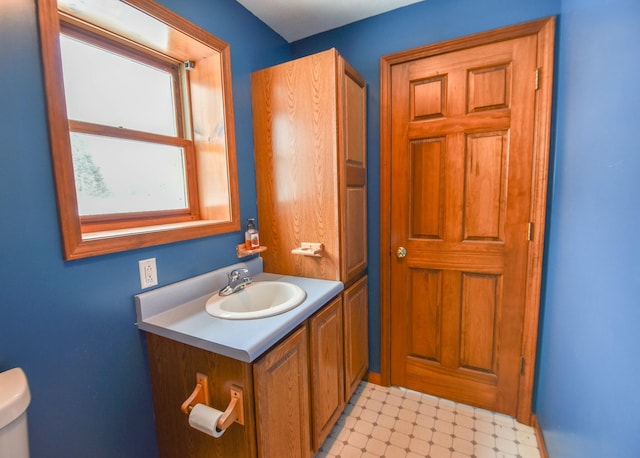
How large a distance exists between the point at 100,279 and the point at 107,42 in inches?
40.5

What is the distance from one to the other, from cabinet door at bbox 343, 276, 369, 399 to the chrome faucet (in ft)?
1.88

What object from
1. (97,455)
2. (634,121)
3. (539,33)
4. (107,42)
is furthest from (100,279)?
(539,33)

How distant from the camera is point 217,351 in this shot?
0.92 meters

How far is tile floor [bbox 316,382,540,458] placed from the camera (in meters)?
1.44

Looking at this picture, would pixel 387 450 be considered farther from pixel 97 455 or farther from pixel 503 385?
pixel 97 455

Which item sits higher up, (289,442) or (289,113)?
(289,113)

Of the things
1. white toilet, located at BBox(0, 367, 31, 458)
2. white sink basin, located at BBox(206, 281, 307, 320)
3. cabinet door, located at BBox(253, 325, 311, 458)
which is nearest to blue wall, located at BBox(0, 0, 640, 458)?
white toilet, located at BBox(0, 367, 31, 458)

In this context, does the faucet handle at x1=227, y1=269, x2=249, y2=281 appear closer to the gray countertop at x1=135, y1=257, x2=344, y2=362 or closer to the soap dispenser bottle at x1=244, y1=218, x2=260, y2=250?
the gray countertop at x1=135, y1=257, x2=344, y2=362

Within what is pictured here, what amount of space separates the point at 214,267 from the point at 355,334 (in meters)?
0.96

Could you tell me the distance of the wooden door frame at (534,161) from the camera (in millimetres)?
1407

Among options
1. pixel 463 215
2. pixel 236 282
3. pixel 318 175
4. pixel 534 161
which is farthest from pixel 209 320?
pixel 534 161

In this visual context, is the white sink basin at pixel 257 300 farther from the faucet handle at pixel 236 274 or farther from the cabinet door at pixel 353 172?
the cabinet door at pixel 353 172

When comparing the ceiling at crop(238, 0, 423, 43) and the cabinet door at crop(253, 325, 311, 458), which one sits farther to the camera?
the ceiling at crop(238, 0, 423, 43)

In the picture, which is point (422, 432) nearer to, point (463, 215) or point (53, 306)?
point (463, 215)
